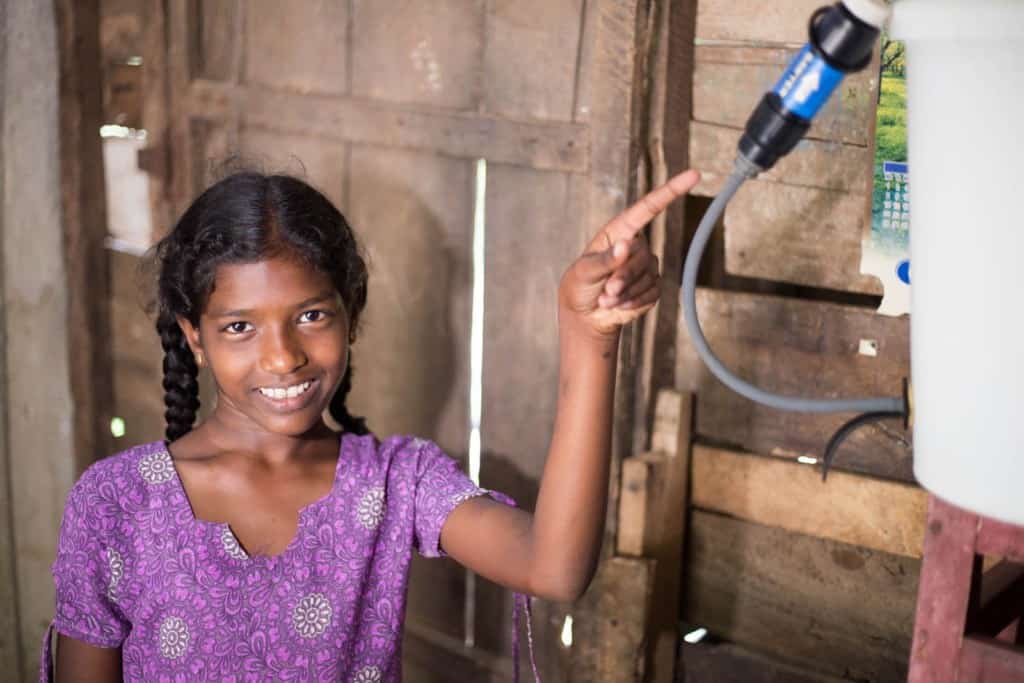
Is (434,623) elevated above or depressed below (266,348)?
below

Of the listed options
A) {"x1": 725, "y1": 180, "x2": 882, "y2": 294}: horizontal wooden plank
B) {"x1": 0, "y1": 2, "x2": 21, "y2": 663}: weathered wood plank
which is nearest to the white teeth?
{"x1": 725, "y1": 180, "x2": 882, "y2": 294}: horizontal wooden plank

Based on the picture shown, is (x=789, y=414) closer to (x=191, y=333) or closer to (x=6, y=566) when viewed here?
(x=191, y=333)

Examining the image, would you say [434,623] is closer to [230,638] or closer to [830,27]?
[230,638]

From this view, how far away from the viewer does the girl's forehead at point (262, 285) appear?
1.60 m

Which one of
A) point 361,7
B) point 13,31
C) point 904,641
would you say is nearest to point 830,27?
point 904,641

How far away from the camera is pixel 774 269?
6.01 ft

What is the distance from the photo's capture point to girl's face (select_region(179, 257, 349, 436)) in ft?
5.25

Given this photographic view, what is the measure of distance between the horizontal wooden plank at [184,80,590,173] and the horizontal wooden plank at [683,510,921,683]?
2.21ft

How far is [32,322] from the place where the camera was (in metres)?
2.75

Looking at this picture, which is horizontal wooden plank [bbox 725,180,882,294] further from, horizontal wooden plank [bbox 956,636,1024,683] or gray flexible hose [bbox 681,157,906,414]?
horizontal wooden plank [bbox 956,636,1024,683]

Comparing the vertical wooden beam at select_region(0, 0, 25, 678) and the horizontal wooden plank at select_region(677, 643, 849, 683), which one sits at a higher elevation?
the horizontal wooden plank at select_region(677, 643, 849, 683)

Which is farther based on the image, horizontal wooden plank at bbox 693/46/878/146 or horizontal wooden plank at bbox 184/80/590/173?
horizontal wooden plank at bbox 184/80/590/173

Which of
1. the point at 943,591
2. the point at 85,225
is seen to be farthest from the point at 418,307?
the point at 943,591

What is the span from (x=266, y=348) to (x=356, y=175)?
29.3 inches
